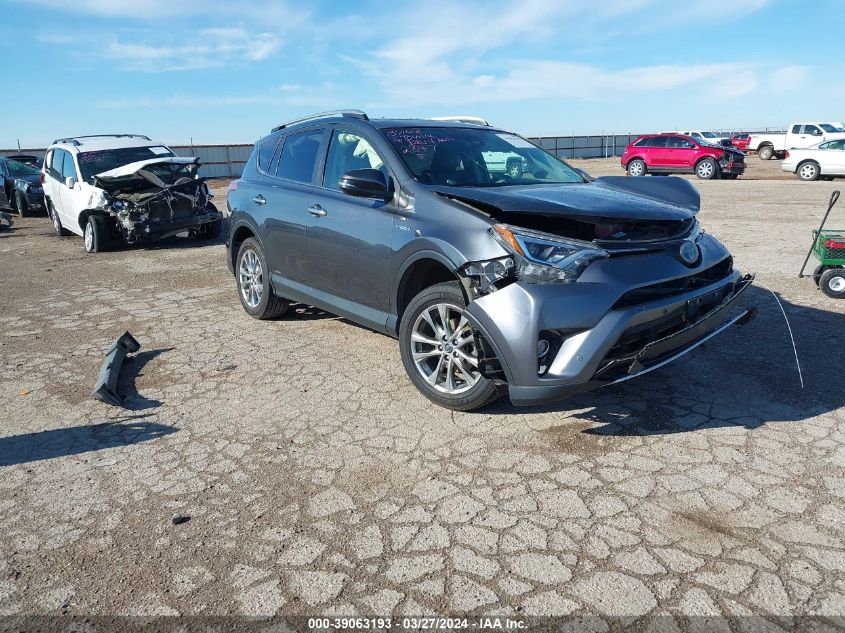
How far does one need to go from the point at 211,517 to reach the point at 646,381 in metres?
3.00

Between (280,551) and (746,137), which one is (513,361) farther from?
(746,137)

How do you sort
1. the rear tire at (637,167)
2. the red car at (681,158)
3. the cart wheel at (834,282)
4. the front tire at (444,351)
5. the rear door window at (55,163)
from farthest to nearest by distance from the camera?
the rear tire at (637,167), the red car at (681,158), the rear door window at (55,163), the cart wheel at (834,282), the front tire at (444,351)

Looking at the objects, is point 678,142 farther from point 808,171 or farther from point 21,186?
point 21,186

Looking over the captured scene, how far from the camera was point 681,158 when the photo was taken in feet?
83.2

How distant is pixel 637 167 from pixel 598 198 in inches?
936

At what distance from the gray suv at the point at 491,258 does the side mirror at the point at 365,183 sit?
1 centimetres

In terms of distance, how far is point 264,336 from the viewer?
20.1ft

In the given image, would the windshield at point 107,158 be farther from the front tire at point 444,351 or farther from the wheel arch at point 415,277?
the front tire at point 444,351

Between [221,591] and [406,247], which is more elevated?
[406,247]

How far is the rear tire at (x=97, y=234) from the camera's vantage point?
1140 cm

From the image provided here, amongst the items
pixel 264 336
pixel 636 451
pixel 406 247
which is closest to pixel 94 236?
pixel 264 336

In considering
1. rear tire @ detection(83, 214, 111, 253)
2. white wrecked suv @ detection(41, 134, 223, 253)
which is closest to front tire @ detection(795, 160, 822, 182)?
white wrecked suv @ detection(41, 134, 223, 253)

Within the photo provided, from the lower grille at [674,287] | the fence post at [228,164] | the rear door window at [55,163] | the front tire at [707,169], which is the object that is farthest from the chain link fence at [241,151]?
the lower grille at [674,287]

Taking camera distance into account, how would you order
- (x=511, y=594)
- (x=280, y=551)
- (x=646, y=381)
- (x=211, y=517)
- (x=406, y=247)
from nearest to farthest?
(x=511, y=594) < (x=280, y=551) < (x=211, y=517) < (x=406, y=247) < (x=646, y=381)
